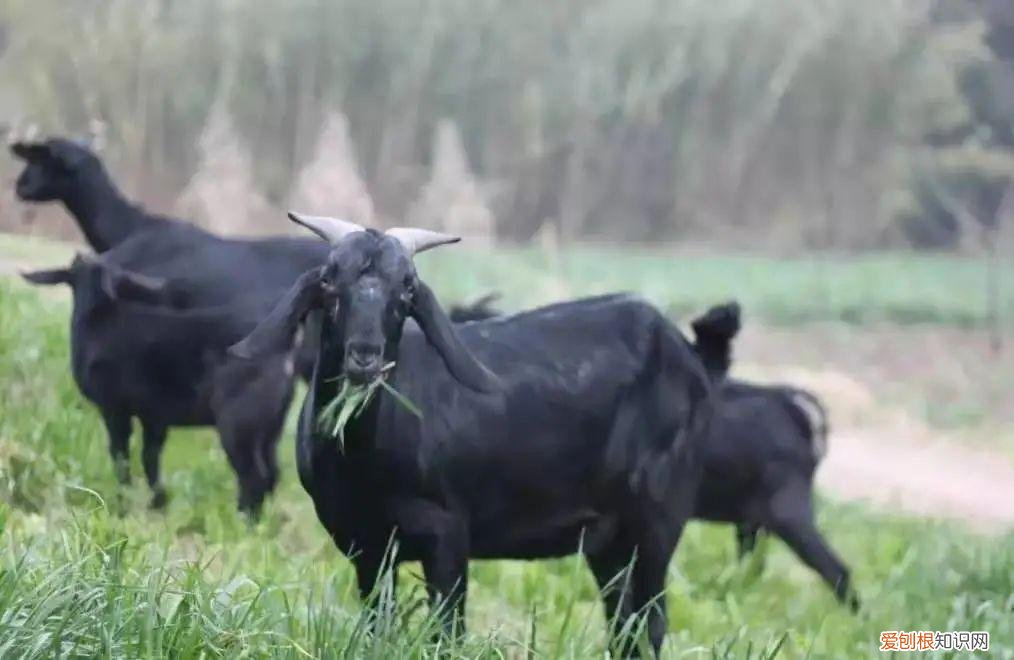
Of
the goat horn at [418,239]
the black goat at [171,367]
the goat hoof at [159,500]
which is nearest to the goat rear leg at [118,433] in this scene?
the black goat at [171,367]

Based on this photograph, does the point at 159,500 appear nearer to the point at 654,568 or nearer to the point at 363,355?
the point at 654,568

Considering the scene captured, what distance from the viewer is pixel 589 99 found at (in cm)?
819

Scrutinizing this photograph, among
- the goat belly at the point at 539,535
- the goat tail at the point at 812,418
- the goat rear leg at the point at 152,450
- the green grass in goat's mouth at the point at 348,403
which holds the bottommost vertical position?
the goat rear leg at the point at 152,450

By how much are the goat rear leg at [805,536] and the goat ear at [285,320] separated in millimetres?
2861

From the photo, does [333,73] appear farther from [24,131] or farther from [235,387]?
[235,387]

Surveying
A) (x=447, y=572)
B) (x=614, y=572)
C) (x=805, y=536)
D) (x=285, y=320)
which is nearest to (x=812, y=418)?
(x=805, y=536)

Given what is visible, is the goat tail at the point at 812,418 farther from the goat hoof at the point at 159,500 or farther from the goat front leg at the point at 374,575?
the goat front leg at the point at 374,575

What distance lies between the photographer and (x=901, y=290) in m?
8.12

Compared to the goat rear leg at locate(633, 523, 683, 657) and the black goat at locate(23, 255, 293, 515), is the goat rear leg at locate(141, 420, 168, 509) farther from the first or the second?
the goat rear leg at locate(633, 523, 683, 657)

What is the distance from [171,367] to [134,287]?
31 centimetres

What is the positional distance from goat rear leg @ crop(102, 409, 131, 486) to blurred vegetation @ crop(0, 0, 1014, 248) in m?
2.51

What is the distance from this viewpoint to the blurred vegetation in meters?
7.34

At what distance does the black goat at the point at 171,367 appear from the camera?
16.0 ft

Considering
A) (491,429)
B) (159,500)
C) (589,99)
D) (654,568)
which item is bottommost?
(159,500)
